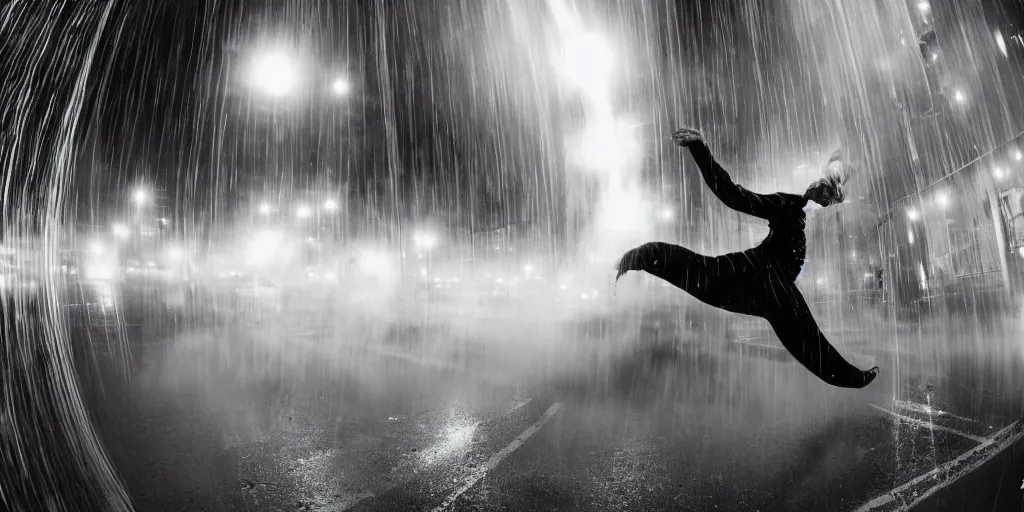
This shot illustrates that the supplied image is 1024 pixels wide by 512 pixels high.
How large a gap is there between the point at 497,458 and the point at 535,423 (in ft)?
4.29

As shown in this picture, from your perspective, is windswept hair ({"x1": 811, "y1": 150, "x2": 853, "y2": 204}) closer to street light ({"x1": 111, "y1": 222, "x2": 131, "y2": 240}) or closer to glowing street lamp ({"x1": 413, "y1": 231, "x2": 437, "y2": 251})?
street light ({"x1": 111, "y1": 222, "x2": 131, "y2": 240})

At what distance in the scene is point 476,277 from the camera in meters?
63.5

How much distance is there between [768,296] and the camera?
2139mm

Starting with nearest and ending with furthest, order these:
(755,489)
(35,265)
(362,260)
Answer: (35,265) → (755,489) → (362,260)

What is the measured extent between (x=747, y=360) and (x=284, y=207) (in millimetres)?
45609

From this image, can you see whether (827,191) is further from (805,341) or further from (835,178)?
(805,341)

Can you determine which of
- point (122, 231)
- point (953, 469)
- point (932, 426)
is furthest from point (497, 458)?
point (122, 231)

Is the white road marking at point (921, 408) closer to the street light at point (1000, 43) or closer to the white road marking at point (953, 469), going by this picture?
the white road marking at point (953, 469)

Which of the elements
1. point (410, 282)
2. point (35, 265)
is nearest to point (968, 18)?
point (35, 265)

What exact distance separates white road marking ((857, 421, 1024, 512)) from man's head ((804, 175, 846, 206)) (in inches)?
133

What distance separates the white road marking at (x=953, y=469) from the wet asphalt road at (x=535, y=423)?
0.05m

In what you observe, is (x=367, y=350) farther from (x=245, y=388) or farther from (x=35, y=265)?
(x=35, y=265)

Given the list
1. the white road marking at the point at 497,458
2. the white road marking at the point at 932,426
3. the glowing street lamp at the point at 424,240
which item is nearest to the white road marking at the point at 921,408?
the white road marking at the point at 932,426

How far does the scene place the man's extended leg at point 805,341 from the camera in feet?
6.84
